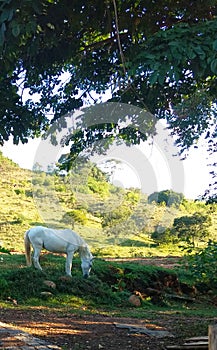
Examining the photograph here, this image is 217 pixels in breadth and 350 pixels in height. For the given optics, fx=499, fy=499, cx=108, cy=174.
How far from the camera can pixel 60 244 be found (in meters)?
10.2

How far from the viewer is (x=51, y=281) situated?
360 inches

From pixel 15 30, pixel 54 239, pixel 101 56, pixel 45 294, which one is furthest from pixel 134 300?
pixel 15 30

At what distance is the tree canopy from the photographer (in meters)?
4.47

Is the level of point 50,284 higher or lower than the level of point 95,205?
lower

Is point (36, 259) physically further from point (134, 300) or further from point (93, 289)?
point (134, 300)

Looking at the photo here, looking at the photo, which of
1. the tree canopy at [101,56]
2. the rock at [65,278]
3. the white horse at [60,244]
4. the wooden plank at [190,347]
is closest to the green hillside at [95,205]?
the tree canopy at [101,56]

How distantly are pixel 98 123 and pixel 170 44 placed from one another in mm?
2497

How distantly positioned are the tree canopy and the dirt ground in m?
2.38

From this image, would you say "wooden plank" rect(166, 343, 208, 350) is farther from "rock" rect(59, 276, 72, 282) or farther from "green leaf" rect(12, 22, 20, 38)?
"rock" rect(59, 276, 72, 282)

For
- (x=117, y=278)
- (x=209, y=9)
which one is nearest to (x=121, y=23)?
(x=209, y=9)

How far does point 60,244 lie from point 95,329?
3.86 metres

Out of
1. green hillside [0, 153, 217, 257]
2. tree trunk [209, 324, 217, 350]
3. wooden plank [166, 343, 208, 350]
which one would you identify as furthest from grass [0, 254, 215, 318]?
tree trunk [209, 324, 217, 350]

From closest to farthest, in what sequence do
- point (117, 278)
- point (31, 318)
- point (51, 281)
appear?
point (31, 318), point (51, 281), point (117, 278)

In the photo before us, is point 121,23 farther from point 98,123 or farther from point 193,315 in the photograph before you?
point 193,315
